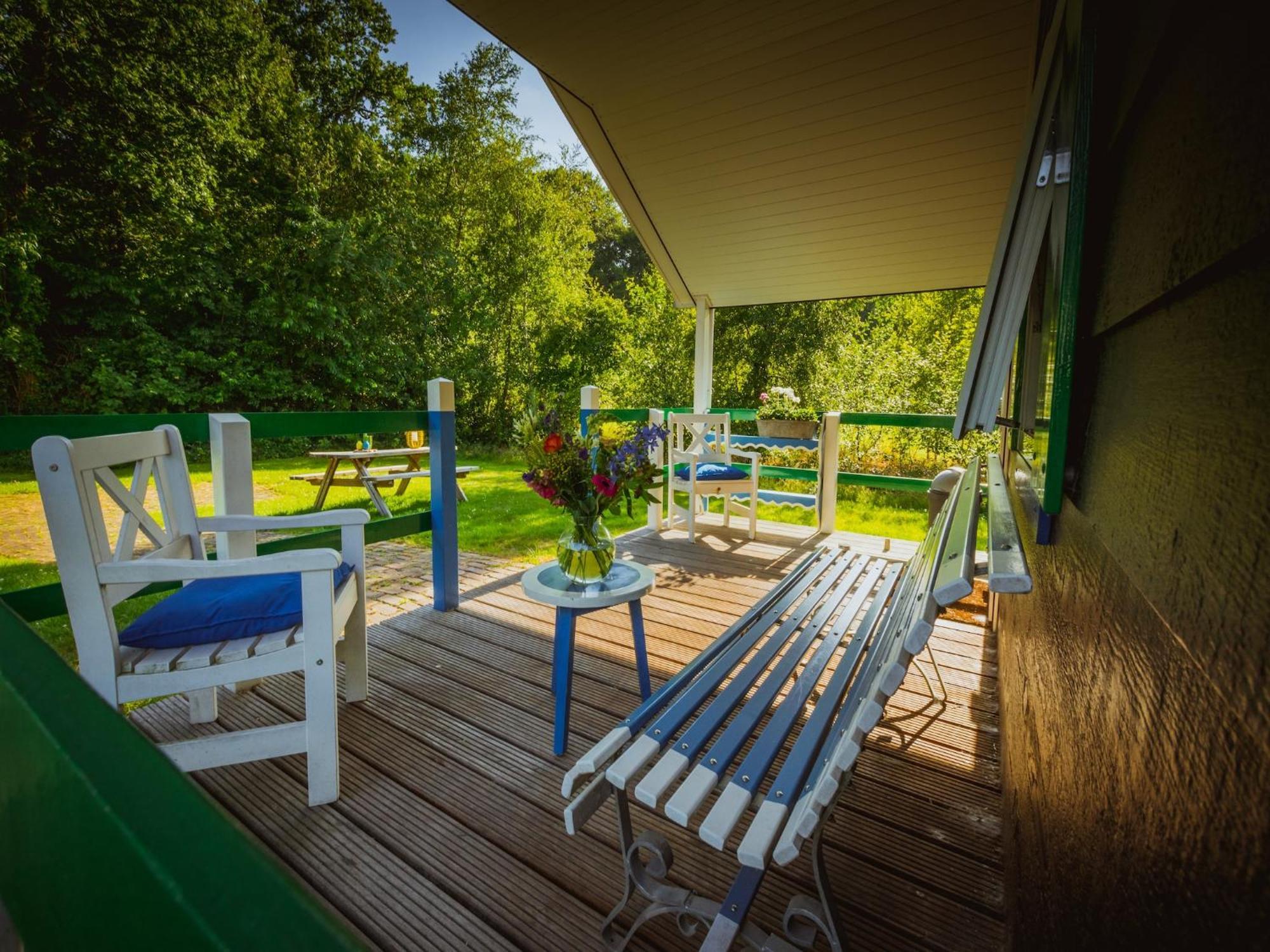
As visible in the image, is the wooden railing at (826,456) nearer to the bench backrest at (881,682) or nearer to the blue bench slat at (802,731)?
the blue bench slat at (802,731)

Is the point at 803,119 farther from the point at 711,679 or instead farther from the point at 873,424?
the point at 711,679

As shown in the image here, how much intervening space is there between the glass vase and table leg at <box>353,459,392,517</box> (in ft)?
12.6

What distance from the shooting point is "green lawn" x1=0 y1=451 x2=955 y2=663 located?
4.22 metres

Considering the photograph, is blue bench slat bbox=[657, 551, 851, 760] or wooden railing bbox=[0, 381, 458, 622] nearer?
blue bench slat bbox=[657, 551, 851, 760]

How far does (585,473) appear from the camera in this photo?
2.15 m

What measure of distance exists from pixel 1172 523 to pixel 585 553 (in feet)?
6.24

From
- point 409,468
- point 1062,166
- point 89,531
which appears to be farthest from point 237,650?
point 409,468

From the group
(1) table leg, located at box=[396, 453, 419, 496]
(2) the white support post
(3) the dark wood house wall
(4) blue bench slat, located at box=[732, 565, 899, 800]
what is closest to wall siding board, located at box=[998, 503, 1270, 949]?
(3) the dark wood house wall

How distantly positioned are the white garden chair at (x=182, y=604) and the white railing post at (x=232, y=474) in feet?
0.47

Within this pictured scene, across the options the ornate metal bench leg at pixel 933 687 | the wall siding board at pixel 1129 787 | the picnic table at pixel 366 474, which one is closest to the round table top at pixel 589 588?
the ornate metal bench leg at pixel 933 687

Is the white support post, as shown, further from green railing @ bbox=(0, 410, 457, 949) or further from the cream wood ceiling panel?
green railing @ bbox=(0, 410, 457, 949)

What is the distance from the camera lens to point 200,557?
79.5 inches

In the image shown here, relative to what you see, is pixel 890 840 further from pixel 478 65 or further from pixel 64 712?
pixel 478 65

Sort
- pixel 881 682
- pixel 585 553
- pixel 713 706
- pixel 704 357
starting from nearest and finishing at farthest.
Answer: pixel 881 682 < pixel 713 706 < pixel 585 553 < pixel 704 357
